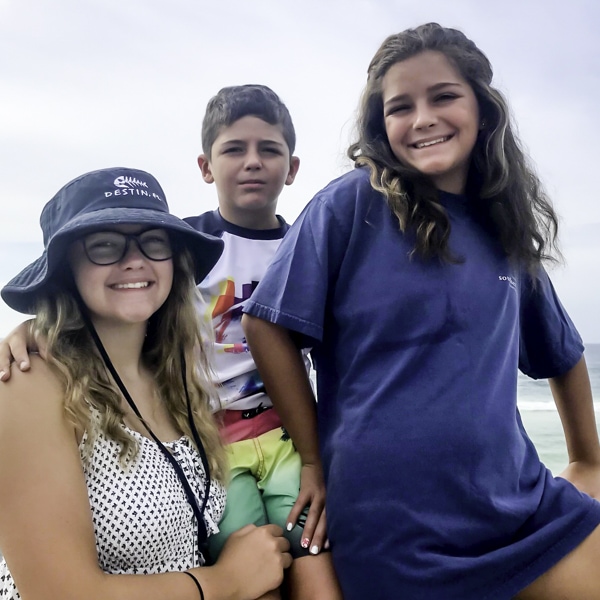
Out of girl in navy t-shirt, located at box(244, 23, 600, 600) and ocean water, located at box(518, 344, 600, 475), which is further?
ocean water, located at box(518, 344, 600, 475)

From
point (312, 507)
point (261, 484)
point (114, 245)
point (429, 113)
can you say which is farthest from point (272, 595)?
point (429, 113)

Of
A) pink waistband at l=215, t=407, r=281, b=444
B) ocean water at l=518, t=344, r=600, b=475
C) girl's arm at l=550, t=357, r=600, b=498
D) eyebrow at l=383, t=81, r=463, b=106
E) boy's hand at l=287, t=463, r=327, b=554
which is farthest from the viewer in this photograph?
ocean water at l=518, t=344, r=600, b=475

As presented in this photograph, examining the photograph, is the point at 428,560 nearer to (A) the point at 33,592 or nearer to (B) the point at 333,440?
(B) the point at 333,440

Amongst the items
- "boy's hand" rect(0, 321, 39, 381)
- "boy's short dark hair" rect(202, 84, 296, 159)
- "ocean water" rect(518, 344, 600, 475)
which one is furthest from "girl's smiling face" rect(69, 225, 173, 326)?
"ocean water" rect(518, 344, 600, 475)

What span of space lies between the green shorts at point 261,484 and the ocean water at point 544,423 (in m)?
6.98

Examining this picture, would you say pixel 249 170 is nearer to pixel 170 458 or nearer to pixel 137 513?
pixel 170 458

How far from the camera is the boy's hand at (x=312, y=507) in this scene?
1542mm

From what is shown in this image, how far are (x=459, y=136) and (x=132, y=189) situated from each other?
0.86 meters

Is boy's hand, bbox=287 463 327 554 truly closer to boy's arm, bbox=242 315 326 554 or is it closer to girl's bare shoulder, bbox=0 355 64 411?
boy's arm, bbox=242 315 326 554

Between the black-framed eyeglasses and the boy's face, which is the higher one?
the boy's face

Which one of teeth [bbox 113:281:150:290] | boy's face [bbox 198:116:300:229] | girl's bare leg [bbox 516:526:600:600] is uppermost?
boy's face [bbox 198:116:300:229]

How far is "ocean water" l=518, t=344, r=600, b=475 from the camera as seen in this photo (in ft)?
30.5

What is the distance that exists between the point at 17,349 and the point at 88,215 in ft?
1.10

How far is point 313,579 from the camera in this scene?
1.53 meters
